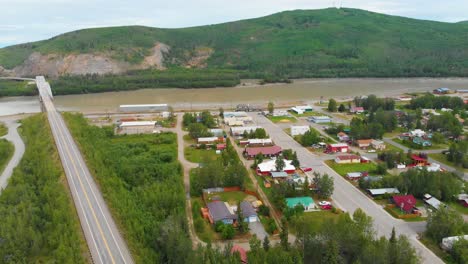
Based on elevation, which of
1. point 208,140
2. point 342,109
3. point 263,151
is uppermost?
point 342,109

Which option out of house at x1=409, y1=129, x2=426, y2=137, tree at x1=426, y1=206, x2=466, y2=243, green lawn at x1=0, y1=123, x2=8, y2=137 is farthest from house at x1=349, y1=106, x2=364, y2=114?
green lawn at x1=0, y1=123, x2=8, y2=137

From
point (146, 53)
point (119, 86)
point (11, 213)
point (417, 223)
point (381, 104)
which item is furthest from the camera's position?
point (146, 53)

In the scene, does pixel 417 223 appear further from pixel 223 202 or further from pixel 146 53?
pixel 146 53

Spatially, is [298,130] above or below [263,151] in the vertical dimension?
above

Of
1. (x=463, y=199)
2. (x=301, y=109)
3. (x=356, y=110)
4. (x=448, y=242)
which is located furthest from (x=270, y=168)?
(x=356, y=110)

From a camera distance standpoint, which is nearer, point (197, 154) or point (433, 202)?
point (433, 202)

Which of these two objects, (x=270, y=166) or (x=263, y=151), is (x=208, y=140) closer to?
(x=263, y=151)

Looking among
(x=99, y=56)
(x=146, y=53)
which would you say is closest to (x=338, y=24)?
(x=146, y=53)

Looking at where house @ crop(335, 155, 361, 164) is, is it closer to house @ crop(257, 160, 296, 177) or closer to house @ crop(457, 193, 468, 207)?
house @ crop(257, 160, 296, 177)
